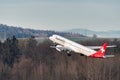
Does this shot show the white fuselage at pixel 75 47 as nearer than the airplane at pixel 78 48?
No

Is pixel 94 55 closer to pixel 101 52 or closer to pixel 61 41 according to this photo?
pixel 101 52

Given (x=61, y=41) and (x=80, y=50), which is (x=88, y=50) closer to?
(x=80, y=50)

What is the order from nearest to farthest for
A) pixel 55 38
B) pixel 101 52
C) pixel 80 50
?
pixel 101 52
pixel 80 50
pixel 55 38

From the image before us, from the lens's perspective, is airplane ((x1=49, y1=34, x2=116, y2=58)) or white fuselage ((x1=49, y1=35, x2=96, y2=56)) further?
white fuselage ((x1=49, y1=35, x2=96, y2=56))

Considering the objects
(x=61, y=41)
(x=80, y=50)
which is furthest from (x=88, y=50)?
(x=61, y=41)

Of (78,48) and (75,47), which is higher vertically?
(75,47)

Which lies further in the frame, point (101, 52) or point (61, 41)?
point (61, 41)

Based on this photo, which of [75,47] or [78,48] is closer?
[78,48]

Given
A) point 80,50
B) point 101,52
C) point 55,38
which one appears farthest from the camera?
point 55,38

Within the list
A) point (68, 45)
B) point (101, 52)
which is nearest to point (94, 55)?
point (101, 52)
